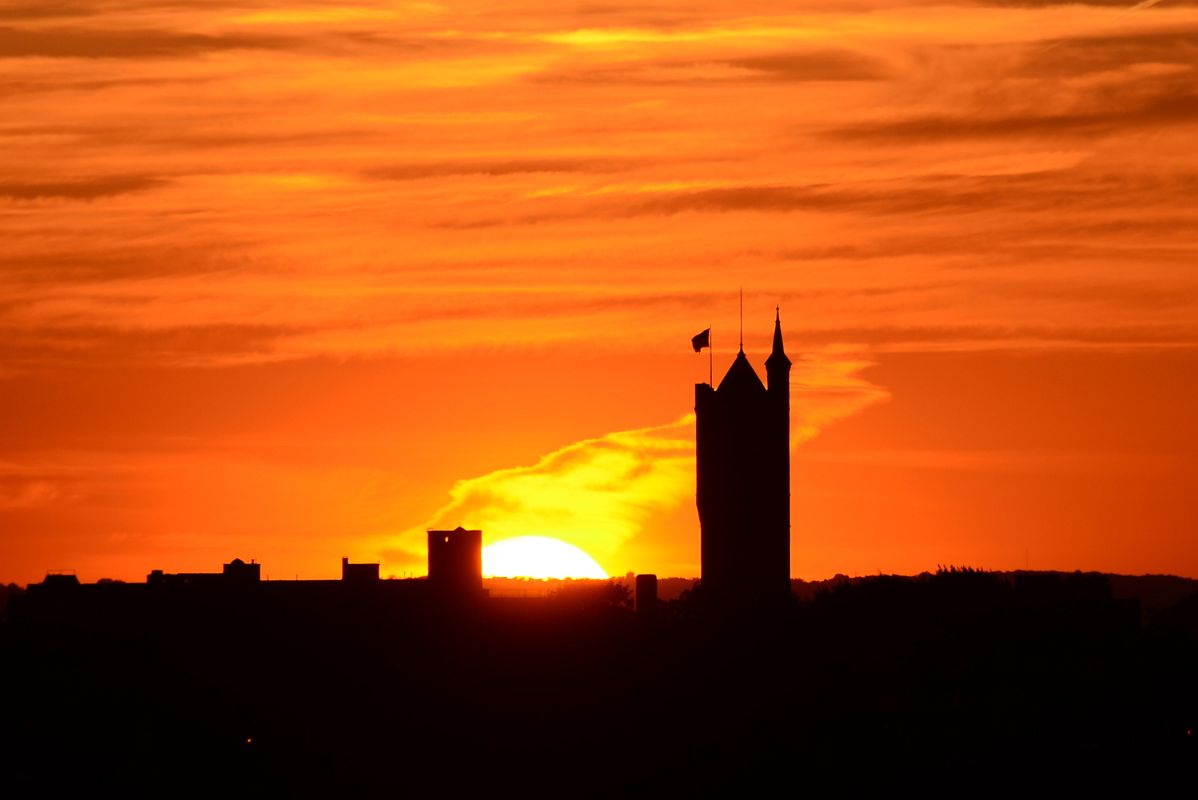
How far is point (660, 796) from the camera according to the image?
323 ft

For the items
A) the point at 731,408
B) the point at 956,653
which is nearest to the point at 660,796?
the point at 956,653

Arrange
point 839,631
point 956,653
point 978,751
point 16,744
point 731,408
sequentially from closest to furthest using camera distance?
A: point 978,751 → point 16,744 → point 956,653 → point 839,631 → point 731,408

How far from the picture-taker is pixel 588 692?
11731 cm

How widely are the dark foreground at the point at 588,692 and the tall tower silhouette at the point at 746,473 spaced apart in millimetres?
7729

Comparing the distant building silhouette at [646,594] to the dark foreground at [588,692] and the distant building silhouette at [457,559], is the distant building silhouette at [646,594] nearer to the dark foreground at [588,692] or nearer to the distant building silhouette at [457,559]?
the dark foreground at [588,692]

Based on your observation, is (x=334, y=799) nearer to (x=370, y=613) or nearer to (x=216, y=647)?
(x=216, y=647)

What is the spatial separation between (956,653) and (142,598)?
4543 centimetres

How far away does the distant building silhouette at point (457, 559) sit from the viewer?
15600 cm

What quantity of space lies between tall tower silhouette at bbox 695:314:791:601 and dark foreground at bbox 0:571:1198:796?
773 cm

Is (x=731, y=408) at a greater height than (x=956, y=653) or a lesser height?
greater

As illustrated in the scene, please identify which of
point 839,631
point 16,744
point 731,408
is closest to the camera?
point 16,744

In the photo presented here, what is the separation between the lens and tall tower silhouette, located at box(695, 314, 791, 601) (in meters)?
158

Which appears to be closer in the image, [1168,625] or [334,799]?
[334,799]

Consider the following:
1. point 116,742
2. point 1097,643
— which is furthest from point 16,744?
point 1097,643
